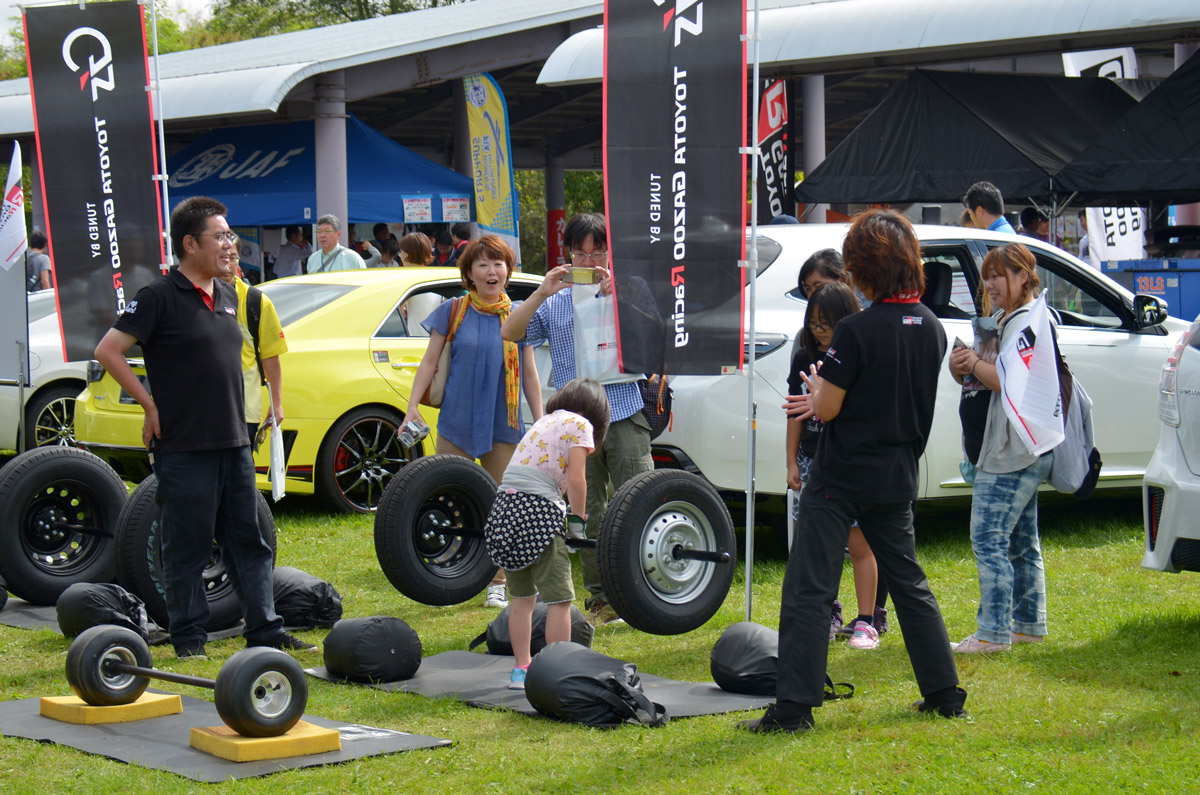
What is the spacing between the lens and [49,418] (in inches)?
455

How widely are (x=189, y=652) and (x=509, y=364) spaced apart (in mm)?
2158

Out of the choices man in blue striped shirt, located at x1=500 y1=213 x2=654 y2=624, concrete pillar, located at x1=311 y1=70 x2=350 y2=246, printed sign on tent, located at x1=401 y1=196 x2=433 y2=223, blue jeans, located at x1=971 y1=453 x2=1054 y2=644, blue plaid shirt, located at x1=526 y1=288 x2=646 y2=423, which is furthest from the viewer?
printed sign on tent, located at x1=401 y1=196 x2=433 y2=223

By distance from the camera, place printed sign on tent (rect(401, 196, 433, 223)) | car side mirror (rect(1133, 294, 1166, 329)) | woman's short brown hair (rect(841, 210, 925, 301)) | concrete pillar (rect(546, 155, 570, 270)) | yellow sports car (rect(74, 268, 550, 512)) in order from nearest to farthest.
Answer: woman's short brown hair (rect(841, 210, 925, 301)) → car side mirror (rect(1133, 294, 1166, 329)) → yellow sports car (rect(74, 268, 550, 512)) → printed sign on tent (rect(401, 196, 433, 223)) → concrete pillar (rect(546, 155, 570, 270))

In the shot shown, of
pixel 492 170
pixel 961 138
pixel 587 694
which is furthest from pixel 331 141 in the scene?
pixel 587 694

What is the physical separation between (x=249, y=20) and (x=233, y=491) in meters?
53.9

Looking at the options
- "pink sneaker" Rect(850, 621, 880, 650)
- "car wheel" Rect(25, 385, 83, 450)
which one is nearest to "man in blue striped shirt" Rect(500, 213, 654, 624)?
"pink sneaker" Rect(850, 621, 880, 650)

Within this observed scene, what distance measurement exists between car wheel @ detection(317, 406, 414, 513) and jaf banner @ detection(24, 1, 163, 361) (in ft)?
5.36

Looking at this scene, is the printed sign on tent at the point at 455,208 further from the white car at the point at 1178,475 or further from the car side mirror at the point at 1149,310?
the white car at the point at 1178,475

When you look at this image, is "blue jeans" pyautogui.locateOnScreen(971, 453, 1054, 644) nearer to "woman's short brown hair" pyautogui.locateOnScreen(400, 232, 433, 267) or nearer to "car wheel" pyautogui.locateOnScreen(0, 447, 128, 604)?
"car wheel" pyautogui.locateOnScreen(0, 447, 128, 604)

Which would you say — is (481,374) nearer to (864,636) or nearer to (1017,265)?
(864,636)

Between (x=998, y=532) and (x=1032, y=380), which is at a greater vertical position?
(x=1032, y=380)

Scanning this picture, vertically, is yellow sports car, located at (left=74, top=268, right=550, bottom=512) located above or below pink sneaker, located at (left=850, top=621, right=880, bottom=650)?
above

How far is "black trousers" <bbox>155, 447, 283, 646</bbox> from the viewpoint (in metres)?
6.04

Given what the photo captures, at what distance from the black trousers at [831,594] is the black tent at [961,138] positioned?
8.59 m
